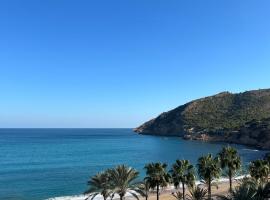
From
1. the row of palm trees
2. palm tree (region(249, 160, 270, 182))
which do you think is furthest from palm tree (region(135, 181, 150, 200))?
palm tree (region(249, 160, 270, 182))

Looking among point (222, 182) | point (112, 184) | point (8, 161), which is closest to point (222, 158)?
point (112, 184)

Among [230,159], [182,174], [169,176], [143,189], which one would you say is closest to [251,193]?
[143,189]

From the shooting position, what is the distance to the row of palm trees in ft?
158

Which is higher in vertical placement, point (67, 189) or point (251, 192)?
point (251, 192)

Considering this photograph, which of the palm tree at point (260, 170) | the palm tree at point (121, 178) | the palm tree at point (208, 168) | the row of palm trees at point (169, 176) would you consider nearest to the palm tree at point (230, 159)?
the row of palm trees at point (169, 176)

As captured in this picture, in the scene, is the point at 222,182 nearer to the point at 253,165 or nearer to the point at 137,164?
the point at 253,165

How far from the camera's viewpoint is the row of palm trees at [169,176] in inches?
1897

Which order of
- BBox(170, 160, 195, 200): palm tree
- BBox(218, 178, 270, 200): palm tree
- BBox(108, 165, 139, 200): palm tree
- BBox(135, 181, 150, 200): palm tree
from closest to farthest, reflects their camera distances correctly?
BBox(218, 178, 270, 200): palm tree
BBox(108, 165, 139, 200): palm tree
BBox(135, 181, 150, 200): palm tree
BBox(170, 160, 195, 200): palm tree

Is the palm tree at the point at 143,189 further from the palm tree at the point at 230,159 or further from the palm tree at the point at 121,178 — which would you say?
the palm tree at the point at 230,159

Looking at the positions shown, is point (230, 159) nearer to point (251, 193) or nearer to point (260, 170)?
point (260, 170)

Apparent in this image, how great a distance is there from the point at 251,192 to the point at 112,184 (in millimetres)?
23775

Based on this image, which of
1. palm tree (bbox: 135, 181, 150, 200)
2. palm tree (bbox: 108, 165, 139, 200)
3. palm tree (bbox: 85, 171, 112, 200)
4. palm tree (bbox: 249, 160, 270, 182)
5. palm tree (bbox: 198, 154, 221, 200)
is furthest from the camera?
palm tree (bbox: 249, 160, 270, 182)

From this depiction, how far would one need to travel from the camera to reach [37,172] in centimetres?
11462

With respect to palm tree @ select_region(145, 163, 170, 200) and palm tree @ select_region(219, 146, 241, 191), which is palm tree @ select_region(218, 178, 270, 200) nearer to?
palm tree @ select_region(145, 163, 170, 200)
